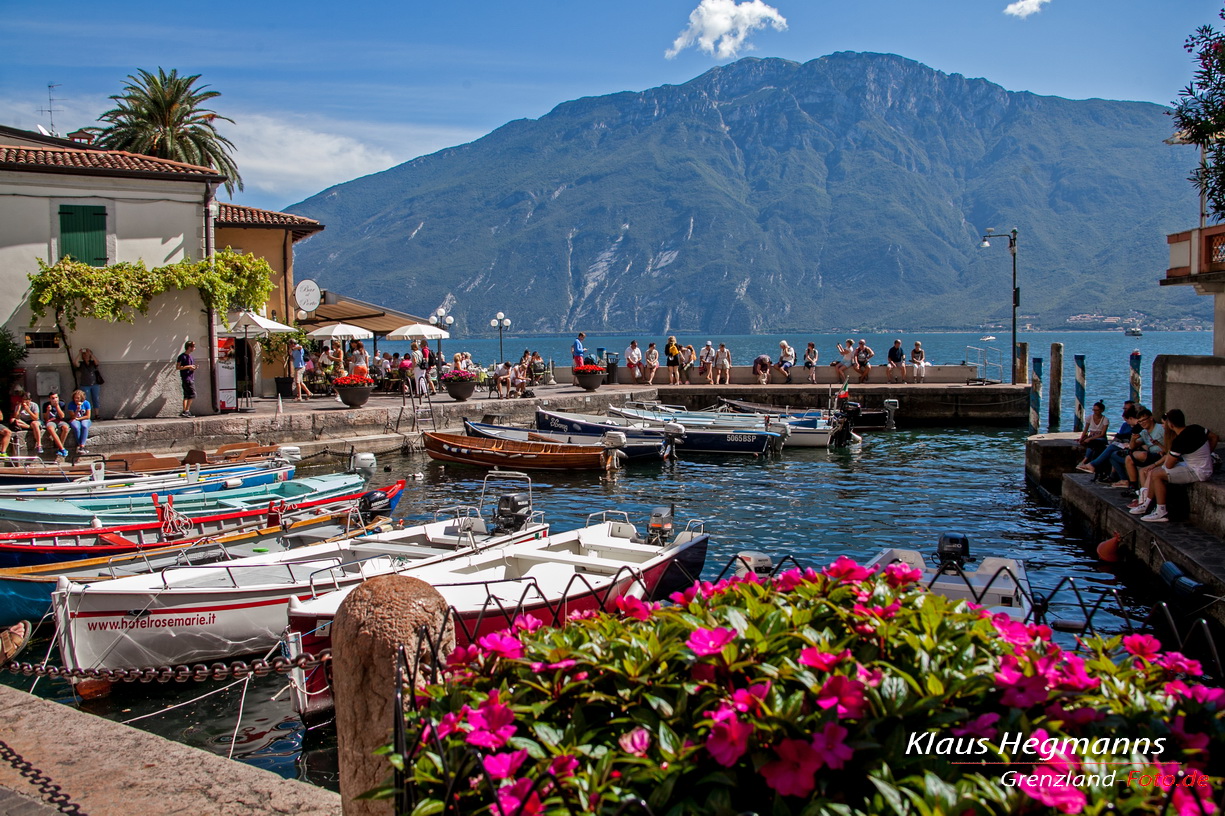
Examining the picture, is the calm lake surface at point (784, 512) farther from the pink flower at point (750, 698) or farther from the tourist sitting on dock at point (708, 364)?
the tourist sitting on dock at point (708, 364)

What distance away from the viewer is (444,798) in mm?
2670

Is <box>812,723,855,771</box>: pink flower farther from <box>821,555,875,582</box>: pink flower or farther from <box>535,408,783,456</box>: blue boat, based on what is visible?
<box>535,408,783,456</box>: blue boat

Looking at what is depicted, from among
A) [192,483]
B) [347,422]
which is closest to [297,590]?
[192,483]

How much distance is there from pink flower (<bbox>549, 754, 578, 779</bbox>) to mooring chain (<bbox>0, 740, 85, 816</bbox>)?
3.22 metres

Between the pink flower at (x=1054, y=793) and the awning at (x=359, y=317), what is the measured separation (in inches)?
1320

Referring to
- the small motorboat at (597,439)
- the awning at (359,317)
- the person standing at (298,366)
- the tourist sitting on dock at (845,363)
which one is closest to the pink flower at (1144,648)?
the small motorboat at (597,439)

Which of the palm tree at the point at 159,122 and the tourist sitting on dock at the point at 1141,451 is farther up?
the palm tree at the point at 159,122

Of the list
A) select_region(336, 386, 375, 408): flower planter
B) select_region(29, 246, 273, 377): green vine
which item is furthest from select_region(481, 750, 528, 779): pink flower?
select_region(336, 386, 375, 408): flower planter

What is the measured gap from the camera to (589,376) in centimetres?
3319

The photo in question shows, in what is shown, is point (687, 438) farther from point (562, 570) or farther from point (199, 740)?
point (199, 740)

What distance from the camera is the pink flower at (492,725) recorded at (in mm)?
2662

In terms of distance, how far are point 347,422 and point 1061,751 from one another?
25.2 meters

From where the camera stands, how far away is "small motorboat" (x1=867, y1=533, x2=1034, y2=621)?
29.4 feet

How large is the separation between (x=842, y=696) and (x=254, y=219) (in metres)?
34.5
